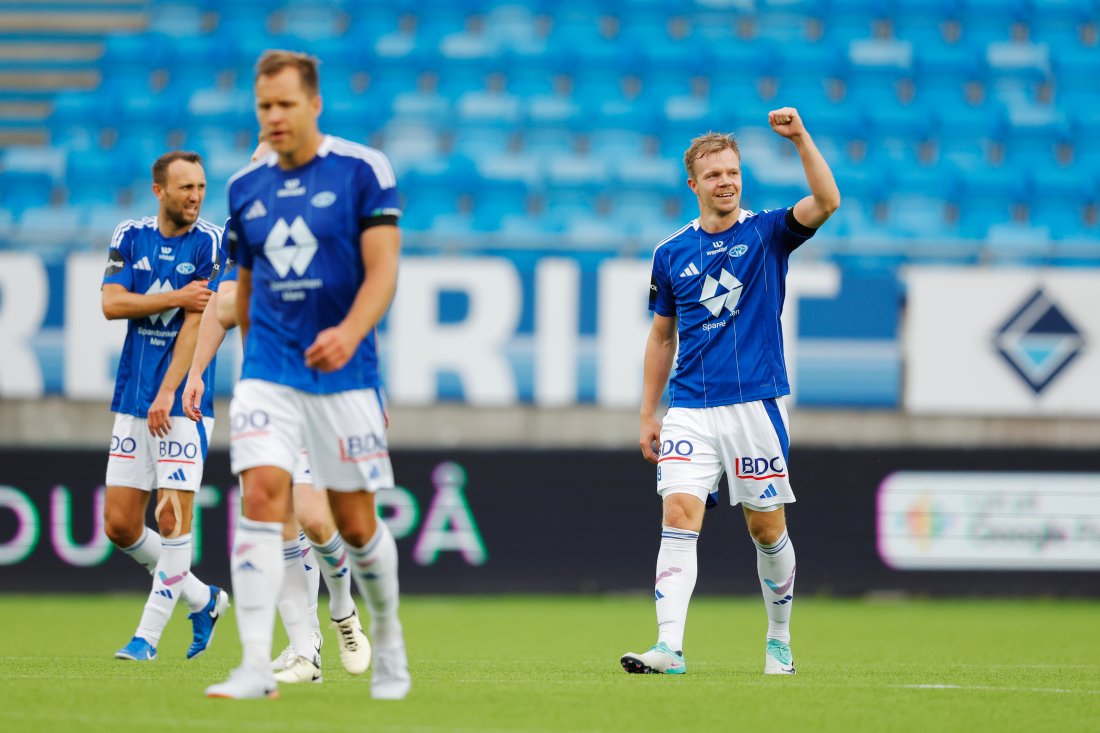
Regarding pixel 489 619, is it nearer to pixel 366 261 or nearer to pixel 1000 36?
pixel 366 261

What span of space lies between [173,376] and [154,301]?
359mm

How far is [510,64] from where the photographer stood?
16.7m

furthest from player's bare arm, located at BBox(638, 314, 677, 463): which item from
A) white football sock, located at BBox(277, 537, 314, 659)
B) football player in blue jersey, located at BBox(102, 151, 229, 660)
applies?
football player in blue jersey, located at BBox(102, 151, 229, 660)

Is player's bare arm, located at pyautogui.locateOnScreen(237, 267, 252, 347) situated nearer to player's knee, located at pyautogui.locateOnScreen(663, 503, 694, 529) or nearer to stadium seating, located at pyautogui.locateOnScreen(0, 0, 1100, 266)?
player's knee, located at pyautogui.locateOnScreen(663, 503, 694, 529)

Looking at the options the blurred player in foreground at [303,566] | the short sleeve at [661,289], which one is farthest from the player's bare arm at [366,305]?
the short sleeve at [661,289]

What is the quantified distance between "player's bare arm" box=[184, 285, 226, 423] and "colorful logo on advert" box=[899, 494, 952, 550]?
721 centimetres

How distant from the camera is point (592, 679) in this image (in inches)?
241

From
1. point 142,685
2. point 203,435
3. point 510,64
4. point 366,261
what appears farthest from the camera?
point 510,64

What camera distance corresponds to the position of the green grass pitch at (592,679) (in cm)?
473

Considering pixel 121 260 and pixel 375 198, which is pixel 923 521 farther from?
pixel 375 198

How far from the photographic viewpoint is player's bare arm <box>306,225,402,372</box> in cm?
477

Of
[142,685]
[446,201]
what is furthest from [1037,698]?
[446,201]

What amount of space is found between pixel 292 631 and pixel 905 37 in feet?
43.4

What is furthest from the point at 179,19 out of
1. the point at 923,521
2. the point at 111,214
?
the point at 923,521
